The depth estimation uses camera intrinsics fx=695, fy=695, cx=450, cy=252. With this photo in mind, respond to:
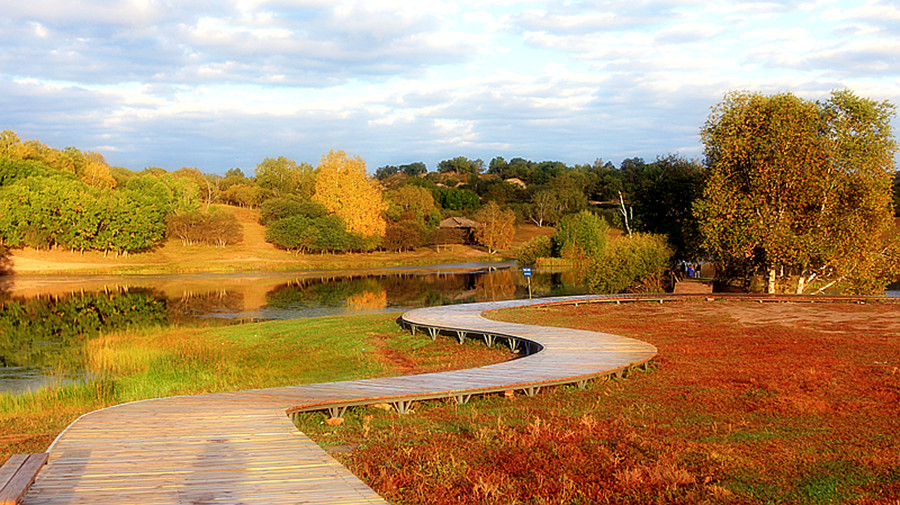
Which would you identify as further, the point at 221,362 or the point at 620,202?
the point at 620,202

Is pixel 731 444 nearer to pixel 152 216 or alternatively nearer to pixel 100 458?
pixel 100 458

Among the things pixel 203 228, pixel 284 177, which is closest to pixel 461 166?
pixel 284 177

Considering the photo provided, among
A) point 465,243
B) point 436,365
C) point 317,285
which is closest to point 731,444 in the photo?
point 436,365

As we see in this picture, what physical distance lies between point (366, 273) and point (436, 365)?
46732 millimetres

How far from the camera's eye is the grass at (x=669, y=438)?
22.2ft

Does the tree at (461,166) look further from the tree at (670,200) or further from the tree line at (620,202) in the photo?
the tree at (670,200)

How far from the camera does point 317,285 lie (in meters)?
50.8

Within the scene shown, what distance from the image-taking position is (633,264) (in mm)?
33719

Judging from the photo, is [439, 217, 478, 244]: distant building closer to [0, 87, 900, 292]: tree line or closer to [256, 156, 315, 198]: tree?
[0, 87, 900, 292]: tree line

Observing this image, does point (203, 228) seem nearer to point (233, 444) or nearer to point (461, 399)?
point (461, 399)

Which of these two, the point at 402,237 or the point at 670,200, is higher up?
the point at 670,200

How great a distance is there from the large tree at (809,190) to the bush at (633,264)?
130 inches

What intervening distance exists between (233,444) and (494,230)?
81815mm

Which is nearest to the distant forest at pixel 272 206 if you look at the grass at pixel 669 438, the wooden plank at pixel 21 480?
the grass at pixel 669 438
